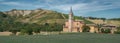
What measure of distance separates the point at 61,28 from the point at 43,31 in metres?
24.5

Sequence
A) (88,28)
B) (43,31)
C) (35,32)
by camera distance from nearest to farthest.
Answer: (35,32)
(43,31)
(88,28)

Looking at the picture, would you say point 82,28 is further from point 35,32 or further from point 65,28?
point 35,32

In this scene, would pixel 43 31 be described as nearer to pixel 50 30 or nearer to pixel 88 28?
pixel 50 30

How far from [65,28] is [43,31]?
25.8 meters

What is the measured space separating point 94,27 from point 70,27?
13.7m

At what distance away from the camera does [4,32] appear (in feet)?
473

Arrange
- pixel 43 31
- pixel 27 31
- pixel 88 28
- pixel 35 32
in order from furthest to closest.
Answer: pixel 88 28 → pixel 43 31 → pixel 35 32 → pixel 27 31

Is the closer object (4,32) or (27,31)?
(27,31)

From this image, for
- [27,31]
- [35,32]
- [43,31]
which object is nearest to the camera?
[27,31]

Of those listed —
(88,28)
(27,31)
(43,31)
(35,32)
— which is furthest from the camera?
(88,28)

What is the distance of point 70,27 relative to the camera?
17812 centimetres

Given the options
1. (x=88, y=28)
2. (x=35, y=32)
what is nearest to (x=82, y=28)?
(x=88, y=28)

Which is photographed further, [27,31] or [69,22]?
[69,22]

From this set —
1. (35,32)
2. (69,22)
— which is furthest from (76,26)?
(35,32)
